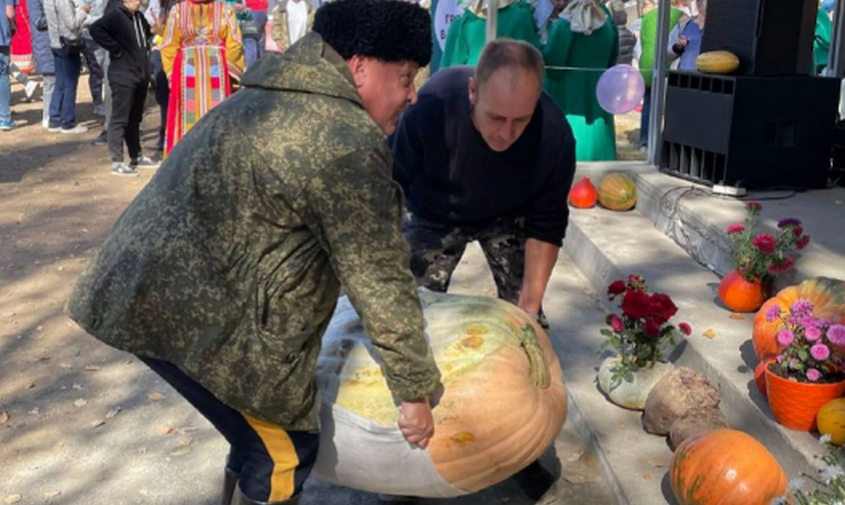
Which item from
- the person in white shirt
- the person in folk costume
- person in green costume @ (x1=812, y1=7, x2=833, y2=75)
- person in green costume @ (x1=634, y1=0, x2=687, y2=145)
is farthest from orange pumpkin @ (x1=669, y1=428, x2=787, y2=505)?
the person in white shirt

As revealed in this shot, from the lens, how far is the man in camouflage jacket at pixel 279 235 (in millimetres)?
2543

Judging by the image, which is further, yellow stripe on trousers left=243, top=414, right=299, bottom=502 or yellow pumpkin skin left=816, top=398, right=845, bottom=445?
yellow pumpkin skin left=816, top=398, right=845, bottom=445

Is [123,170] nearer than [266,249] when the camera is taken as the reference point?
No

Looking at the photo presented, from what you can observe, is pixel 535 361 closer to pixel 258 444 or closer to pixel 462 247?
pixel 258 444

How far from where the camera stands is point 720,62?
267 inches

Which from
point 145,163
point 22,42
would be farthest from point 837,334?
point 22,42

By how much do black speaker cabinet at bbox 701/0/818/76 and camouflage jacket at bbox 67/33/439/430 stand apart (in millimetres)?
4822

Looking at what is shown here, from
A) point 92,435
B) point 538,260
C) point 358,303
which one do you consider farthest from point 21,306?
point 358,303

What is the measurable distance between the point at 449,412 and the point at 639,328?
1.50 metres

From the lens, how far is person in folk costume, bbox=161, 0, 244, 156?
9781mm

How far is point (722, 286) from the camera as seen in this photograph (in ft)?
17.0

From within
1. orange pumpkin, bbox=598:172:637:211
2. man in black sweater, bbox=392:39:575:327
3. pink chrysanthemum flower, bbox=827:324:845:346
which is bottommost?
orange pumpkin, bbox=598:172:637:211

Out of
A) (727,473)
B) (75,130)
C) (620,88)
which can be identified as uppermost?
(620,88)

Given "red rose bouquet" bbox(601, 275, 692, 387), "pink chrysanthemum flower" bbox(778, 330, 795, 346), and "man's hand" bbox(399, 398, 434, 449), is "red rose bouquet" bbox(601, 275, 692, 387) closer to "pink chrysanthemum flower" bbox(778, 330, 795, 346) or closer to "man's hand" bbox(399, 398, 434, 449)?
"pink chrysanthemum flower" bbox(778, 330, 795, 346)
